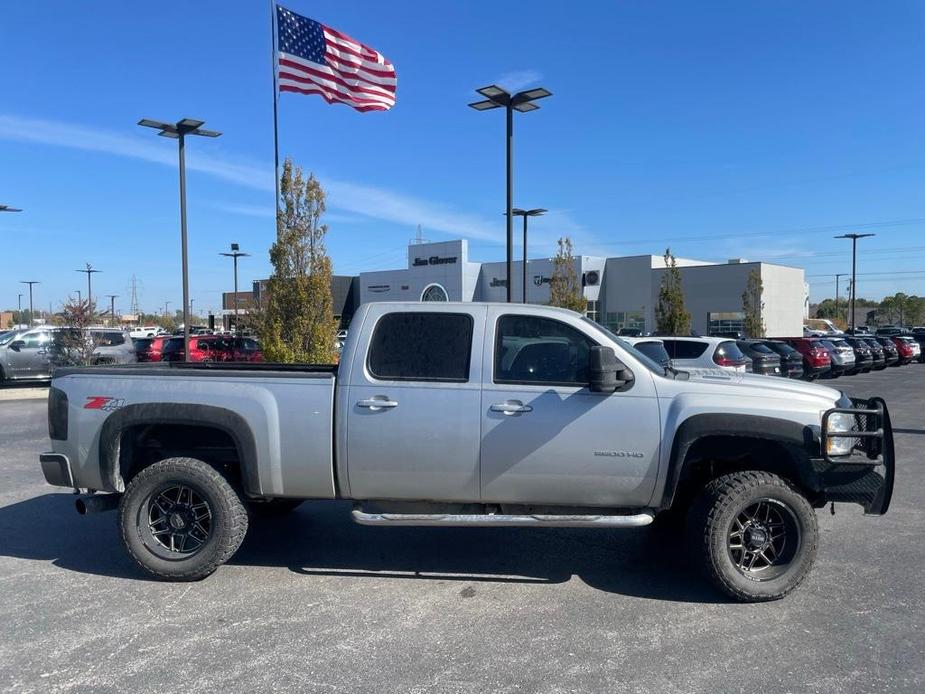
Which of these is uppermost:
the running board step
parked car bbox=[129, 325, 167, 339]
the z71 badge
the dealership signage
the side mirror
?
the dealership signage

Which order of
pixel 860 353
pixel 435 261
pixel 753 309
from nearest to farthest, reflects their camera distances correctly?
pixel 860 353
pixel 753 309
pixel 435 261

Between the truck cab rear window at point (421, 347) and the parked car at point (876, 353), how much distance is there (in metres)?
29.1

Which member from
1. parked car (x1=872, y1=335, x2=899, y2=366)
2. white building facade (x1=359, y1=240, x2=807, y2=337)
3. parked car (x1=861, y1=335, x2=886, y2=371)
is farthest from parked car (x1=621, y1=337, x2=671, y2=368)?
white building facade (x1=359, y1=240, x2=807, y2=337)

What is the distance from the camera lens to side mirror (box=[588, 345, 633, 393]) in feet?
15.3

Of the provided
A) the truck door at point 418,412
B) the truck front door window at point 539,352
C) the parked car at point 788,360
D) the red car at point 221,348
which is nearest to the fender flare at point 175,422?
the truck door at point 418,412

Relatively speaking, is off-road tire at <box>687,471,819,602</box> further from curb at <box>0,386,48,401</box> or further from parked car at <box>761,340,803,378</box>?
curb at <box>0,386,48,401</box>

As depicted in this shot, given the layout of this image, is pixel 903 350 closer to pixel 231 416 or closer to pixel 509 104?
pixel 509 104

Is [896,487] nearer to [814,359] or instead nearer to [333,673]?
[333,673]

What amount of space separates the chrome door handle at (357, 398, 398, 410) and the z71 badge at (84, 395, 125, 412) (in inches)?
69.6

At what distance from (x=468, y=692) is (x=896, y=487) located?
21.8 feet

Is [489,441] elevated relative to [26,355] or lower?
elevated

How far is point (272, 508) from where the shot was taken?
22.1 feet

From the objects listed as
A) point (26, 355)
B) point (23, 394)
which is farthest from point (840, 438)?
point (26, 355)

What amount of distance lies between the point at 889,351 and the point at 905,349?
3.55 m
